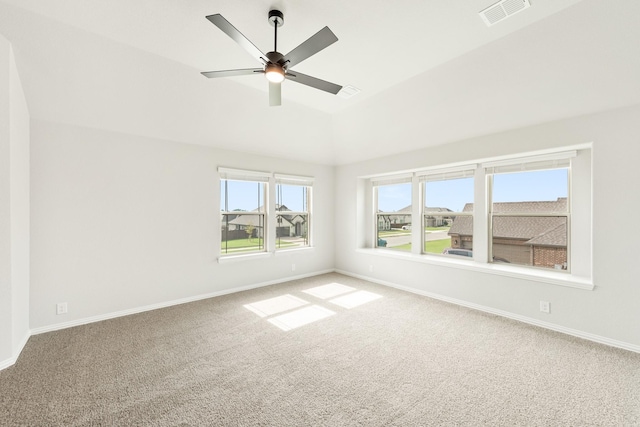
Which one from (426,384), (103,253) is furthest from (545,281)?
(103,253)

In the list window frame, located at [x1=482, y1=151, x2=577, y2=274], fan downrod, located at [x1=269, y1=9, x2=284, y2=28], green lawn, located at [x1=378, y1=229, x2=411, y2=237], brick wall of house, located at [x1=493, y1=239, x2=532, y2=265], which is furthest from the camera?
green lawn, located at [x1=378, y1=229, x2=411, y2=237]

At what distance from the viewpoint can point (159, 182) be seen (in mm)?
3893

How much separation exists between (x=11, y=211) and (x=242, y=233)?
2922 mm

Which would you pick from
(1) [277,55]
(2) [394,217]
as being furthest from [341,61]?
(2) [394,217]

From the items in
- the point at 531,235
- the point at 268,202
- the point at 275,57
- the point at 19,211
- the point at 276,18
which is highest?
the point at 276,18

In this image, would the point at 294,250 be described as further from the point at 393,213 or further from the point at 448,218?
the point at 448,218

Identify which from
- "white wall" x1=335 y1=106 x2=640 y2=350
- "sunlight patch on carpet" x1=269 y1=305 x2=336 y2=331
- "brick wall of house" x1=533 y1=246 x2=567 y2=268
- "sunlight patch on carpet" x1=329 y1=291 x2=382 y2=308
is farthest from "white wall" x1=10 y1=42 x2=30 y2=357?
"brick wall of house" x1=533 y1=246 x2=567 y2=268

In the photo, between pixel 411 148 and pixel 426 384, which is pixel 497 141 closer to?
pixel 411 148

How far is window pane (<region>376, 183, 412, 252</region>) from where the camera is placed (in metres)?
5.19

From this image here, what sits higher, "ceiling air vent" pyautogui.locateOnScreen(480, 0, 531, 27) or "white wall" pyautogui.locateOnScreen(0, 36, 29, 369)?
"ceiling air vent" pyautogui.locateOnScreen(480, 0, 531, 27)

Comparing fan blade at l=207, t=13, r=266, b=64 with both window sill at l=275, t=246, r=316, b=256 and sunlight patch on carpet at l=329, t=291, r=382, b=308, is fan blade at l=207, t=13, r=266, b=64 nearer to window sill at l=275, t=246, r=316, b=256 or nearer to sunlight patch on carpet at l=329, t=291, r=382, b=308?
sunlight patch on carpet at l=329, t=291, r=382, b=308

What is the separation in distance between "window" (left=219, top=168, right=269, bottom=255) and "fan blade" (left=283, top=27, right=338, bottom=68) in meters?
2.76

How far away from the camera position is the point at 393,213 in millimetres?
5469

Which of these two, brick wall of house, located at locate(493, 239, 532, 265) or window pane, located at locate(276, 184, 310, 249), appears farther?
window pane, located at locate(276, 184, 310, 249)
